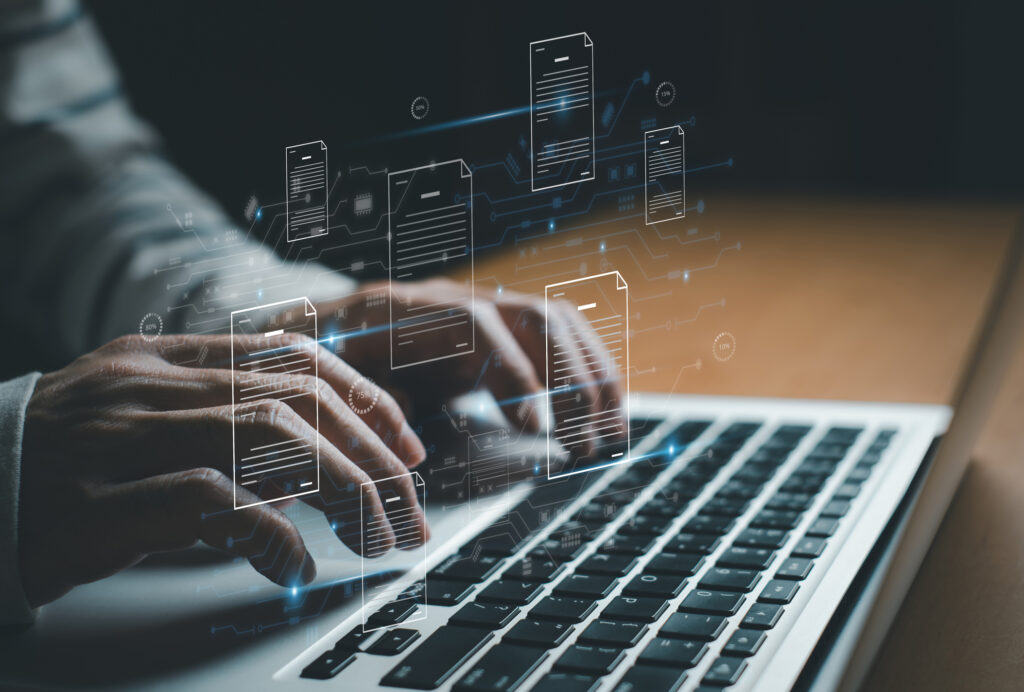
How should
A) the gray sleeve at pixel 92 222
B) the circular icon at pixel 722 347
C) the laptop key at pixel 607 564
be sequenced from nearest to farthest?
the gray sleeve at pixel 92 222 → the laptop key at pixel 607 564 → the circular icon at pixel 722 347

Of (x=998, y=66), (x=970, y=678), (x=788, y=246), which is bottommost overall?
(x=970, y=678)

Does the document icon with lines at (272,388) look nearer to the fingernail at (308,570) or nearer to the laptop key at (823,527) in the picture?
the fingernail at (308,570)

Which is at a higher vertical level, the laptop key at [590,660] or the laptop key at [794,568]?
the laptop key at [590,660]

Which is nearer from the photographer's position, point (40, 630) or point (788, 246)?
point (40, 630)

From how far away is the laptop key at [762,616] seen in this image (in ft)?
1.13

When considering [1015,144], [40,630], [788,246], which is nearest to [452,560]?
[40,630]

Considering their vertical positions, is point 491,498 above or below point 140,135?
below

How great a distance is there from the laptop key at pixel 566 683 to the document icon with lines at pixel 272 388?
9cm

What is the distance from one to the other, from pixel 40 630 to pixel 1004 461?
47 centimetres

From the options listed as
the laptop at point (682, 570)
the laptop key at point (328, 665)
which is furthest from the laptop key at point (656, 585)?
the laptop key at point (328, 665)

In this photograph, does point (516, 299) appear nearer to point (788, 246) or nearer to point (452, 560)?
point (452, 560)

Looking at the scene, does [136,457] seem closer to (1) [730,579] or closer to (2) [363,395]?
(2) [363,395]

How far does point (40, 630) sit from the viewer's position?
1.03 feet

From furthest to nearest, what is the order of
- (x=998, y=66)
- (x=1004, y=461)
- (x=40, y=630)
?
(x=998, y=66), (x=1004, y=461), (x=40, y=630)
